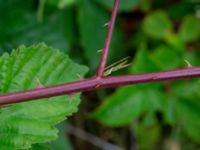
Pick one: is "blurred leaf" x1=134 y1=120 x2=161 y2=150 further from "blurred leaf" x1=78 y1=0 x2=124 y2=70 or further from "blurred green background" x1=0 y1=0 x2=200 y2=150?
"blurred leaf" x1=78 y1=0 x2=124 y2=70

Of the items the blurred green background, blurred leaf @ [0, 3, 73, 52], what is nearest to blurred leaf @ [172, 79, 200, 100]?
the blurred green background

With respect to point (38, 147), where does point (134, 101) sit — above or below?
above

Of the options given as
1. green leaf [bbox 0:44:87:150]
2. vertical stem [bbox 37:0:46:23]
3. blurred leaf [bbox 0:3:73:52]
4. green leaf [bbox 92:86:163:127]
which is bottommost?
green leaf [bbox 0:44:87:150]

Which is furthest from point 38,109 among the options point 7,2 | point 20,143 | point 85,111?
point 85,111

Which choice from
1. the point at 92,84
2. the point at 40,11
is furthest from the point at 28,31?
the point at 92,84

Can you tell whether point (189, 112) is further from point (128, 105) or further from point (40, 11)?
point (40, 11)

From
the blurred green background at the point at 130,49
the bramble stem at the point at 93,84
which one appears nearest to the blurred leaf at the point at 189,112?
the blurred green background at the point at 130,49

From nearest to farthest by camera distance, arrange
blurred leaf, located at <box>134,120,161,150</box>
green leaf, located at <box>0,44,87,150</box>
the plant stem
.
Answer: the plant stem < green leaf, located at <box>0,44,87,150</box> < blurred leaf, located at <box>134,120,161,150</box>
